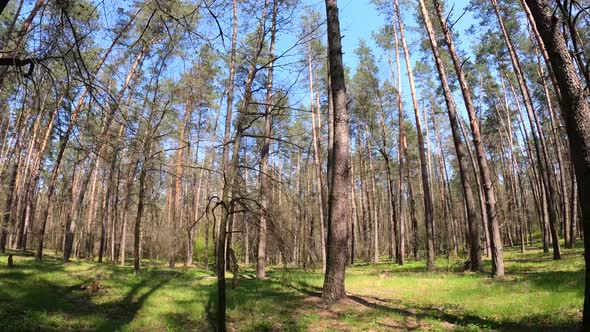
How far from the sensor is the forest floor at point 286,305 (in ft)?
21.1

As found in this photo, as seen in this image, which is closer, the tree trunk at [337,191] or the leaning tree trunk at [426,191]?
the tree trunk at [337,191]

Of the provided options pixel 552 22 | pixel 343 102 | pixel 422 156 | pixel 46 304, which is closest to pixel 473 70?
pixel 422 156

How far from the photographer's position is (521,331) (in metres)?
5.54

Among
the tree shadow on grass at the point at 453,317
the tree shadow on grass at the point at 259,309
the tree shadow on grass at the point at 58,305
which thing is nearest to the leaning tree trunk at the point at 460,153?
the tree shadow on grass at the point at 453,317

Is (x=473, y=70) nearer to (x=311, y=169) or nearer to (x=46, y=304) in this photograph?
(x=311, y=169)

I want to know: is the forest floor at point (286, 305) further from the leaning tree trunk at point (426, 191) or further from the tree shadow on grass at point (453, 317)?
the leaning tree trunk at point (426, 191)

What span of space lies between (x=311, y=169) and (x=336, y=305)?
3404cm

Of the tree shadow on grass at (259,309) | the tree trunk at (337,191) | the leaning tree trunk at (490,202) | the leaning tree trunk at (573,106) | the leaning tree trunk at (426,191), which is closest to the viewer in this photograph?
the leaning tree trunk at (573,106)

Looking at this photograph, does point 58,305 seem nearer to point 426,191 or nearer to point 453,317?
point 453,317

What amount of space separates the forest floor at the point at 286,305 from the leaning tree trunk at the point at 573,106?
5.75 ft

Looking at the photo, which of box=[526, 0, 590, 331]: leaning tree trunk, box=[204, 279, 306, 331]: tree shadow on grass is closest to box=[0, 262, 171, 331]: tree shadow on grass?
box=[204, 279, 306, 331]: tree shadow on grass

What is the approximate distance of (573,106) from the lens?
4.80 m

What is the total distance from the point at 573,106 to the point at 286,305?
6295 mm

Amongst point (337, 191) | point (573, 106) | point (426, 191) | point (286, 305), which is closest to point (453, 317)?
point (337, 191)
